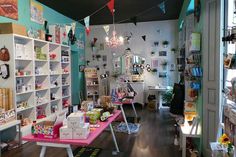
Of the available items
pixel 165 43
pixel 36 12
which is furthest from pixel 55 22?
pixel 165 43

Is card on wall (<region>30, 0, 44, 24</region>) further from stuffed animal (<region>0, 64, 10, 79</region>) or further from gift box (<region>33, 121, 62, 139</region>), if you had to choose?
gift box (<region>33, 121, 62, 139</region>)

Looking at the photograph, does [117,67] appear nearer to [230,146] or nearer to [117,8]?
[117,8]

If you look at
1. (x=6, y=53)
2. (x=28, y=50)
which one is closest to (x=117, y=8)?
(x=28, y=50)

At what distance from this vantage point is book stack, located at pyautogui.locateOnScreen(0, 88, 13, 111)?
139 inches

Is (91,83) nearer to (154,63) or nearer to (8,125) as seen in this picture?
(154,63)

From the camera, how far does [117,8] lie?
18.9 ft

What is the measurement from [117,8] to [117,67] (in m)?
2.66

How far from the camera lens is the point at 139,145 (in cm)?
366

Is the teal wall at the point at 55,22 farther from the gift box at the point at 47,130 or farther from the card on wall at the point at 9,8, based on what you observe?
the gift box at the point at 47,130

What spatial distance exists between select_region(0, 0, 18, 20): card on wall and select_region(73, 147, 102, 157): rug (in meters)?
3.08

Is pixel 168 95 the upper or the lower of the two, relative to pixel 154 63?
lower

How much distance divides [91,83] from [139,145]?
4.20 metres

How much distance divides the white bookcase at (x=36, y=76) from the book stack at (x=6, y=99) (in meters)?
0.08

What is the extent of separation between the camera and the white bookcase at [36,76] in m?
3.78
